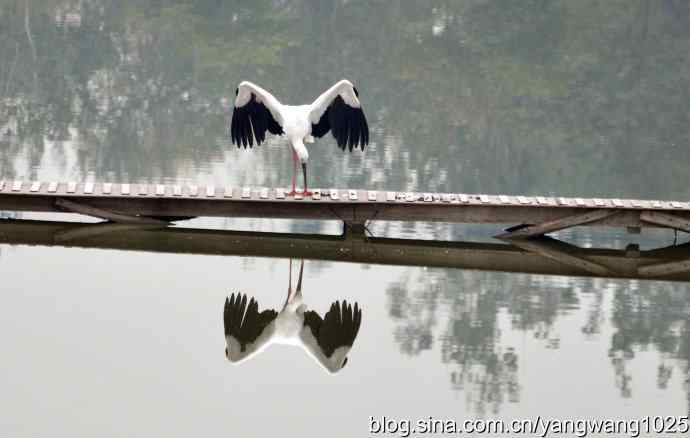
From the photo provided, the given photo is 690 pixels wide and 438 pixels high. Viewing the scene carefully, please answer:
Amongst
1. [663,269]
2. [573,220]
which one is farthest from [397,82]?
[663,269]

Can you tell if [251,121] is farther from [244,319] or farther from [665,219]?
[665,219]

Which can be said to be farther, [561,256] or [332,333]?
[561,256]

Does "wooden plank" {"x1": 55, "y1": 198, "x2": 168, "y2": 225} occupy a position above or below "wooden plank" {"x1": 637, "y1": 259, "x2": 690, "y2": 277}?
above

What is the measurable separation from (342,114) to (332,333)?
297 centimetres

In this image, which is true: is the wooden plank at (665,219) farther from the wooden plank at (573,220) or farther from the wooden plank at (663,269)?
the wooden plank at (663,269)

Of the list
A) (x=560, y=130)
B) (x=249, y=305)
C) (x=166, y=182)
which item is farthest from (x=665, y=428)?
(x=560, y=130)

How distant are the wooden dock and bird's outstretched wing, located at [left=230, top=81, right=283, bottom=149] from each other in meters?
0.48

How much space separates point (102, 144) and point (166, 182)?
8.08 ft

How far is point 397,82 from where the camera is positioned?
2180 centimetres

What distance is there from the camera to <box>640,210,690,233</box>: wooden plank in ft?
40.2

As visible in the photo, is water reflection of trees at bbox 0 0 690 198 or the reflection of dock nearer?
the reflection of dock

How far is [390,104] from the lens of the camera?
20.3m

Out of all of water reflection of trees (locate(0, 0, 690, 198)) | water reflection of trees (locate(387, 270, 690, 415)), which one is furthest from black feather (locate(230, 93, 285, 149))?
water reflection of trees (locate(0, 0, 690, 198))

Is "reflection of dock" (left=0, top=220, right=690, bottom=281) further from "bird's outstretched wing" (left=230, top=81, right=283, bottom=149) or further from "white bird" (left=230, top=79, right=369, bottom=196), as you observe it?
"bird's outstretched wing" (left=230, top=81, right=283, bottom=149)
